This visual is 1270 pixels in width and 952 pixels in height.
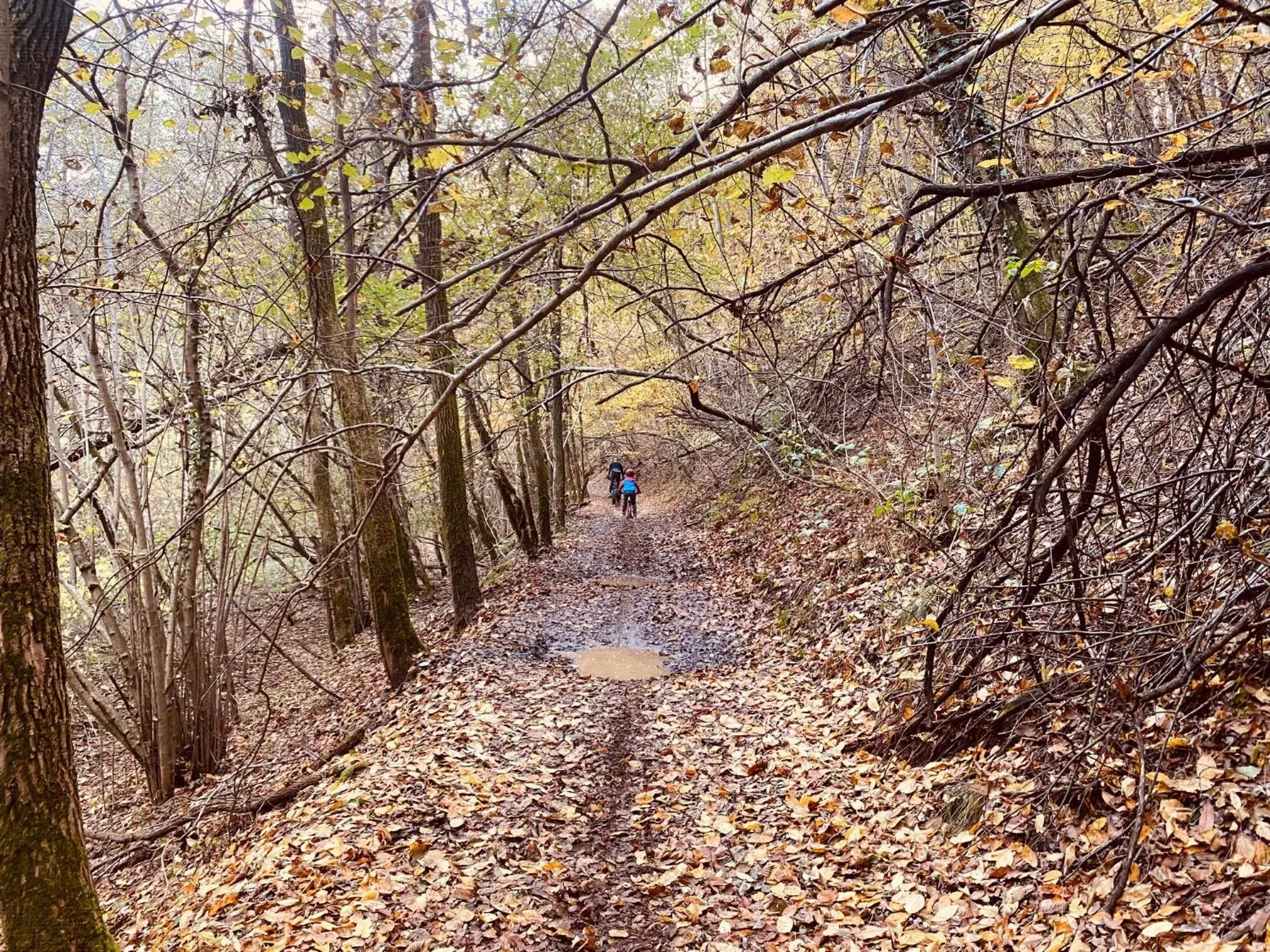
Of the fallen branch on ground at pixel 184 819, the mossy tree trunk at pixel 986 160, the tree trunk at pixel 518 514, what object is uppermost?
the mossy tree trunk at pixel 986 160

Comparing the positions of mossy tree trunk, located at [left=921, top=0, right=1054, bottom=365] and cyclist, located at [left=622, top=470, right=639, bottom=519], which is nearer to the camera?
mossy tree trunk, located at [left=921, top=0, right=1054, bottom=365]

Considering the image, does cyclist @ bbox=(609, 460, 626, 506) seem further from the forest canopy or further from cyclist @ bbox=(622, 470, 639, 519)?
the forest canopy

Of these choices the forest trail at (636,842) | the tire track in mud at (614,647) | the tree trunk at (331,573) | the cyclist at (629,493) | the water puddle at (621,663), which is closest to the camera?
the forest trail at (636,842)

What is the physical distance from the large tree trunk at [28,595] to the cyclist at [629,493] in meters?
18.1

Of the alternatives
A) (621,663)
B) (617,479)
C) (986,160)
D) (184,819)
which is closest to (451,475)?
(621,663)

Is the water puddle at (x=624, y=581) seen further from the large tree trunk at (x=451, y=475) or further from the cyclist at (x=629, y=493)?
the cyclist at (x=629, y=493)

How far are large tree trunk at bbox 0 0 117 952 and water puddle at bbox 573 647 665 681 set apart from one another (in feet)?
17.8

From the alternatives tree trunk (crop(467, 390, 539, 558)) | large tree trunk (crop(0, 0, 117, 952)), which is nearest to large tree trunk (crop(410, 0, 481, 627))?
tree trunk (crop(467, 390, 539, 558))

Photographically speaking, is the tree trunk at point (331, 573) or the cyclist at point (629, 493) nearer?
the tree trunk at point (331, 573)

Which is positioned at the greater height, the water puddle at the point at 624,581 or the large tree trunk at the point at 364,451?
the large tree trunk at the point at 364,451

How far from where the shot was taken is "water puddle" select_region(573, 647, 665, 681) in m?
8.47

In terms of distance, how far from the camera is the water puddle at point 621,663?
8469mm

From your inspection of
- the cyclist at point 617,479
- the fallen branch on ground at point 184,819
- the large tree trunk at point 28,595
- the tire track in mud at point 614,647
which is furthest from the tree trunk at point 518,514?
the large tree trunk at point 28,595

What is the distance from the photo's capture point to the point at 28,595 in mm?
3402
